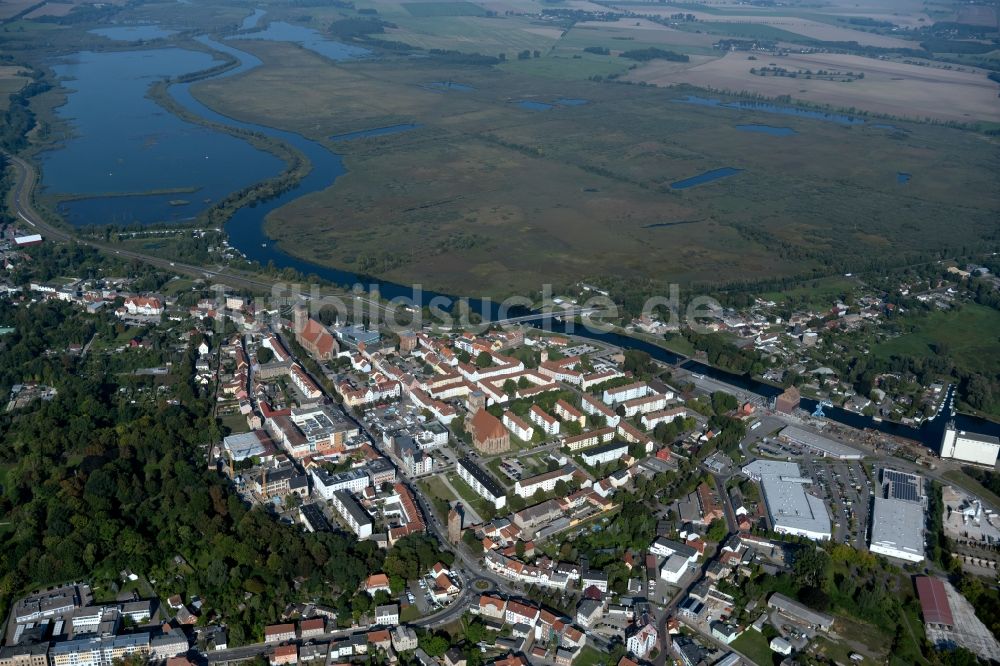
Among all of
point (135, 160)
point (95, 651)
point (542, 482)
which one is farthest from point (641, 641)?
point (135, 160)

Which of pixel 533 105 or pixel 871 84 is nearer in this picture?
pixel 533 105

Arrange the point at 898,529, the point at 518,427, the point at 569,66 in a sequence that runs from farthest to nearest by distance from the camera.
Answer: the point at 569,66 → the point at 518,427 → the point at 898,529

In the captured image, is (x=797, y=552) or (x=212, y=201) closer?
(x=797, y=552)

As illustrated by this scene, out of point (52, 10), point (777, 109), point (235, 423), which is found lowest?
point (235, 423)

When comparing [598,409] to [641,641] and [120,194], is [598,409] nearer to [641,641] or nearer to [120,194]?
[641,641]

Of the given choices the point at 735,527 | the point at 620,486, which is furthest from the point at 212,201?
the point at 735,527

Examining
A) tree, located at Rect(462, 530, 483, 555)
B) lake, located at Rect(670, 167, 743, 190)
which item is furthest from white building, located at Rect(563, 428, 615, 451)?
lake, located at Rect(670, 167, 743, 190)

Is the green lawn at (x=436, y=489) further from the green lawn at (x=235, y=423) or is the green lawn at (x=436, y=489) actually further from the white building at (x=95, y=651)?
the white building at (x=95, y=651)

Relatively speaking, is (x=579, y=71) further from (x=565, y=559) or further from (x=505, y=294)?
(x=565, y=559)
